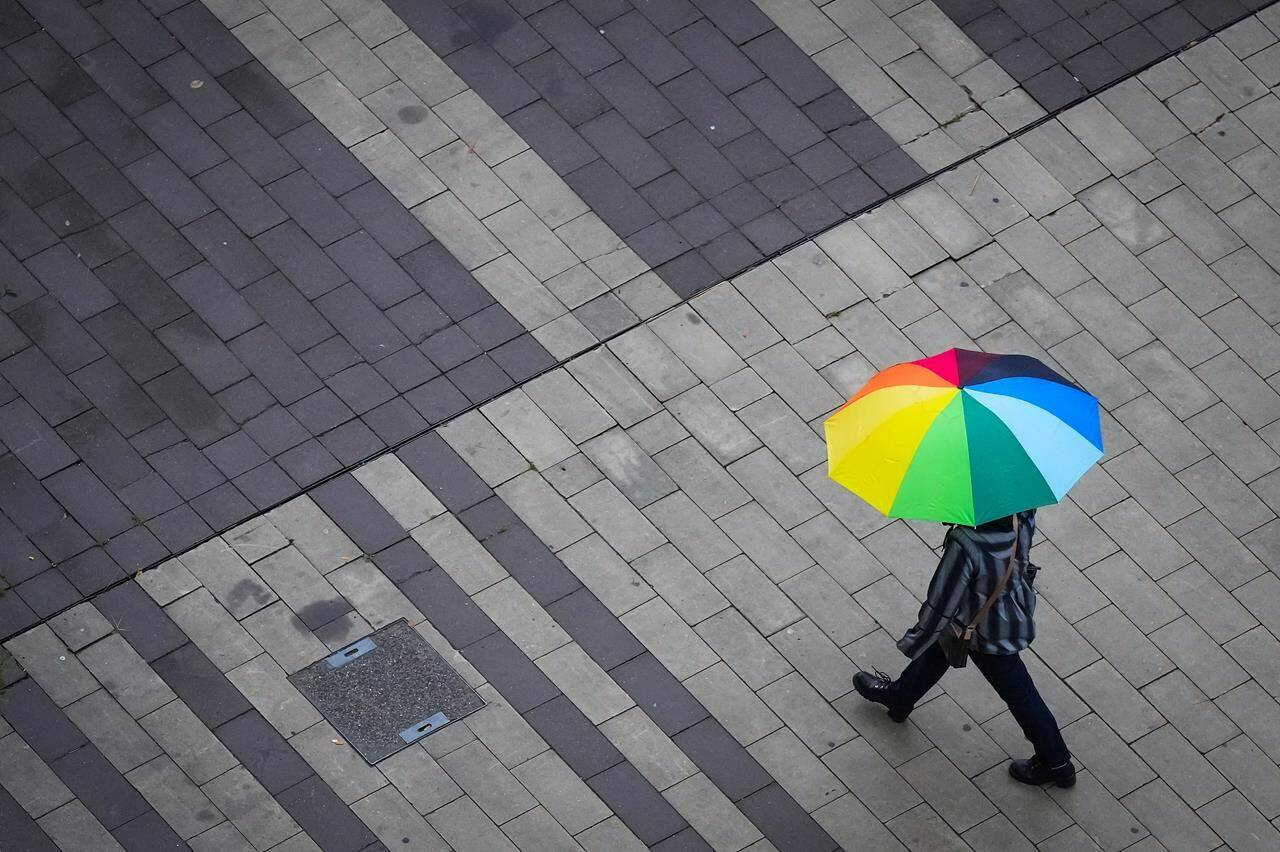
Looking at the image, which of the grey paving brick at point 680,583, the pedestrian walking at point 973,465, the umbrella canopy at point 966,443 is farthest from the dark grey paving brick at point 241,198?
the umbrella canopy at point 966,443

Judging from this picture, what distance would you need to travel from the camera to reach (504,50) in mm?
9148

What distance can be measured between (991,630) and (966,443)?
102 centimetres

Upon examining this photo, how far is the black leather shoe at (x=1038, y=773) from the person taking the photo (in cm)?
702

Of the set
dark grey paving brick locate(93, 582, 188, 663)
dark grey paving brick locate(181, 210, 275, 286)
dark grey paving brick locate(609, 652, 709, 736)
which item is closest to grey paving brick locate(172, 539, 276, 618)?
dark grey paving brick locate(93, 582, 188, 663)

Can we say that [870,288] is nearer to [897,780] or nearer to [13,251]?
[897,780]

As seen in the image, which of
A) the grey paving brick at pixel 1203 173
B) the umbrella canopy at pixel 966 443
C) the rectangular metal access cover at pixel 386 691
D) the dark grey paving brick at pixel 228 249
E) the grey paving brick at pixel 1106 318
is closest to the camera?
the umbrella canopy at pixel 966 443

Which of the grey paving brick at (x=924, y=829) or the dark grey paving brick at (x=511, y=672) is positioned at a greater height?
the grey paving brick at (x=924, y=829)

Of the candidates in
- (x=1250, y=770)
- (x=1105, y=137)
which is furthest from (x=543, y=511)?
(x=1105, y=137)

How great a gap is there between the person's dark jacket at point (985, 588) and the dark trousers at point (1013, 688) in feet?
0.63

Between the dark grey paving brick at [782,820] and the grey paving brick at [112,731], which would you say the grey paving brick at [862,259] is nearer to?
the dark grey paving brick at [782,820]

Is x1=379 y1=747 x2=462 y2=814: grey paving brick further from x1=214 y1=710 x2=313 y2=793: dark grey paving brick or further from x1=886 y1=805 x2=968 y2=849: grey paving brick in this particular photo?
x1=886 y1=805 x2=968 y2=849: grey paving brick

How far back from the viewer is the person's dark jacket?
20.3ft

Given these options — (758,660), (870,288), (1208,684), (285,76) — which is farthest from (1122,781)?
(285,76)

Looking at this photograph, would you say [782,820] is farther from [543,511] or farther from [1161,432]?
[1161,432]
